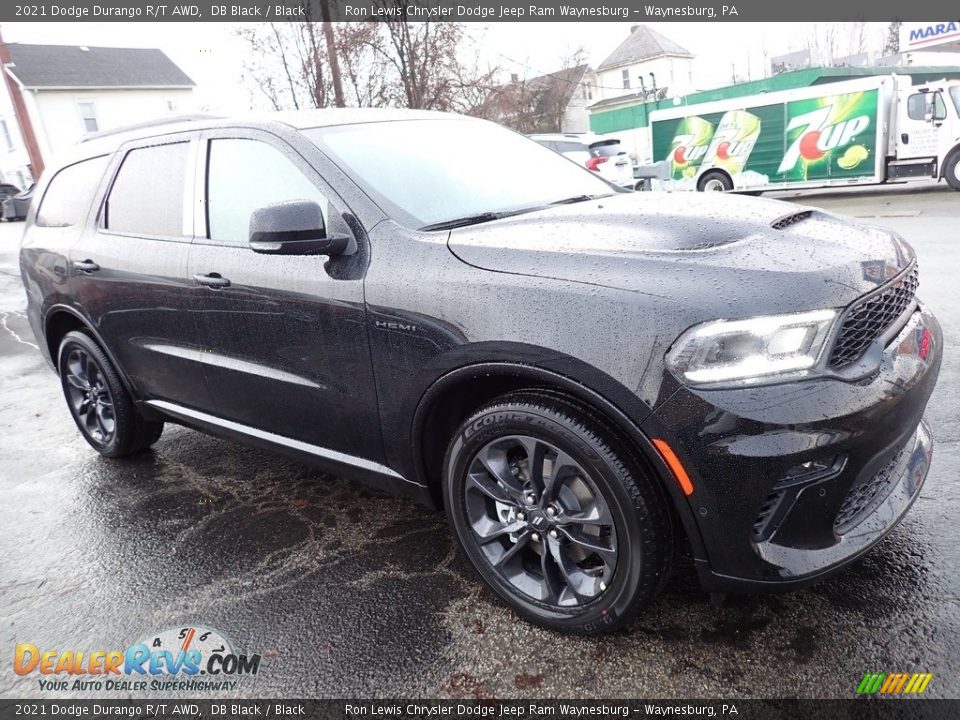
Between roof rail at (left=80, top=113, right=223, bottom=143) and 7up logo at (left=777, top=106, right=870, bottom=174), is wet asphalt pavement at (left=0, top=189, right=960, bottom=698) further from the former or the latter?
7up logo at (left=777, top=106, right=870, bottom=174)

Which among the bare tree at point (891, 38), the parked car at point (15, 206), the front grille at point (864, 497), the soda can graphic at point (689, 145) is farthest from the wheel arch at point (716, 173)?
the bare tree at point (891, 38)

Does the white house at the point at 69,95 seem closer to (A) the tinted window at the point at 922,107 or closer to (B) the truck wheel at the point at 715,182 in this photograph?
(B) the truck wheel at the point at 715,182

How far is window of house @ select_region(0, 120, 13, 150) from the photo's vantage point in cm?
4212

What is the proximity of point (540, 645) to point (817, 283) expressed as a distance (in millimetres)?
1431

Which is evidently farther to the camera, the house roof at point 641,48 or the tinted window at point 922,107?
the house roof at point 641,48

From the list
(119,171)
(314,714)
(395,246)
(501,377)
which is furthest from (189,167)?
(314,714)

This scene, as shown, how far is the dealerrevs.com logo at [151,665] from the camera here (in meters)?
2.35

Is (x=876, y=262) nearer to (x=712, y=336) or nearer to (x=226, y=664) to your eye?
(x=712, y=336)

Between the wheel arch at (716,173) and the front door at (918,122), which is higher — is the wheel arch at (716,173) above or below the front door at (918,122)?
below

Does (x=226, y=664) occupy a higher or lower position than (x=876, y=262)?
lower

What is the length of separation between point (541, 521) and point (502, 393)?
445mm

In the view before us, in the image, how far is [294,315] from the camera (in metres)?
2.74

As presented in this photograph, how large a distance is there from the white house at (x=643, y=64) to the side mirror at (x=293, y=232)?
56911 millimetres

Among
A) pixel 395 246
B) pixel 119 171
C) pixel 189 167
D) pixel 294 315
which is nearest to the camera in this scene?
pixel 395 246
